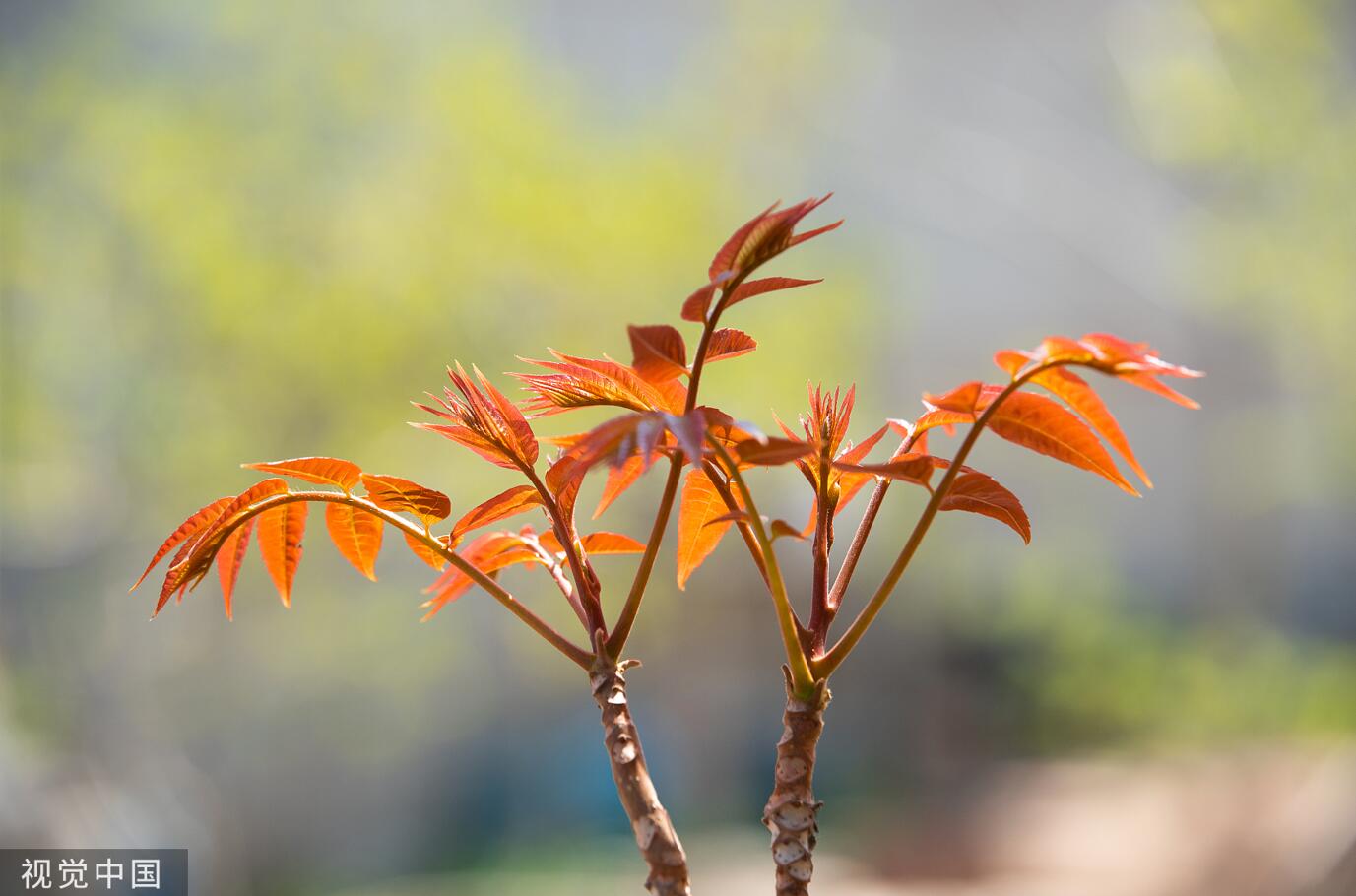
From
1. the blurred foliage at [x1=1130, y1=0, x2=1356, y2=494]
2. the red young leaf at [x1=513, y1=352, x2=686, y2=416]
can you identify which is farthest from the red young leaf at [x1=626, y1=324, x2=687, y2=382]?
the blurred foliage at [x1=1130, y1=0, x2=1356, y2=494]

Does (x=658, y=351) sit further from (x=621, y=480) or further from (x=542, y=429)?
(x=542, y=429)

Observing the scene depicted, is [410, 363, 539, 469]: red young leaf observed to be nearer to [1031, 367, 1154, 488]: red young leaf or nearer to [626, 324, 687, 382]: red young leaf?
[626, 324, 687, 382]: red young leaf

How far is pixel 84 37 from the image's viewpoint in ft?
8.88

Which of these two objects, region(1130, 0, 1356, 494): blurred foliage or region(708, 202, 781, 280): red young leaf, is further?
region(1130, 0, 1356, 494): blurred foliage

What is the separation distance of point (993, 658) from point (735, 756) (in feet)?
3.20

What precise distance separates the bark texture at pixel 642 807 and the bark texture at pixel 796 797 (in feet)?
0.11

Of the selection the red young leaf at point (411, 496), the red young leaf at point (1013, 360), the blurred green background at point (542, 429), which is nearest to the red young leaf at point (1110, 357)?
the red young leaf at point (1013, 360)

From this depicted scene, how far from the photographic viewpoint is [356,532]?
419mm

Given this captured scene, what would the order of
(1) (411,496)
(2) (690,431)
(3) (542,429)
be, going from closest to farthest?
(2) (690,431)
(1) (411,496)
(3) (542,429)

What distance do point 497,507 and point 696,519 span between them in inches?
3.1

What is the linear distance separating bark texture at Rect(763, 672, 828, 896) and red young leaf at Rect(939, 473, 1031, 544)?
80 mm

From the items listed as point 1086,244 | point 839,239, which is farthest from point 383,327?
point 1086,244

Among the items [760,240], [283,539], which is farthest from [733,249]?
[283,539]

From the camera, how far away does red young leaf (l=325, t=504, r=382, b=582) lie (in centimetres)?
41
